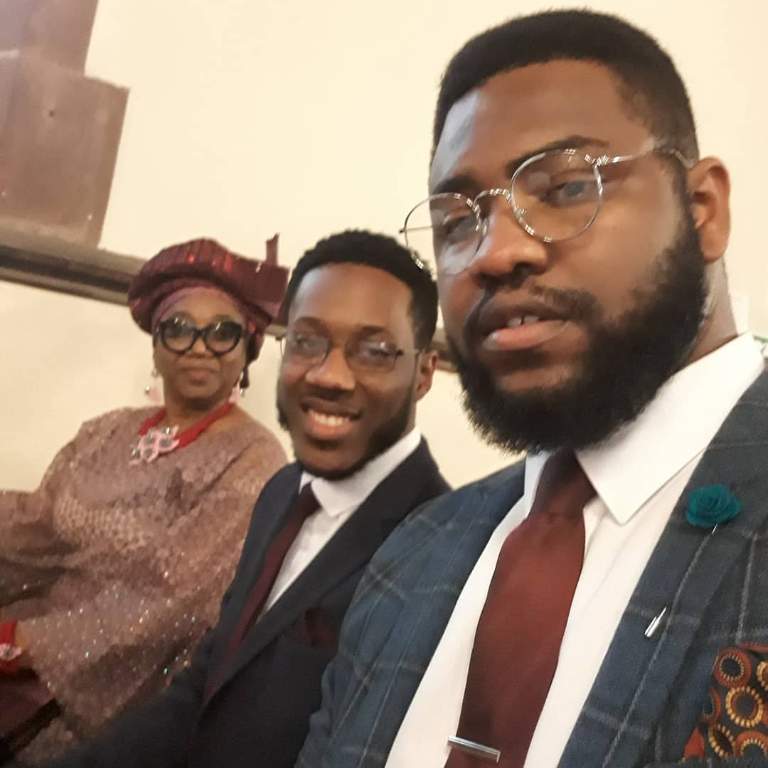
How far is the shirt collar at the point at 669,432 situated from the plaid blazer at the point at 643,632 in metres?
0.02

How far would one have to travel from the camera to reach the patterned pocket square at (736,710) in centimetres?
42

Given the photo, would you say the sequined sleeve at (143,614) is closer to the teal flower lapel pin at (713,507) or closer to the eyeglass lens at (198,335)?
the eyeglass lens at (198,335)

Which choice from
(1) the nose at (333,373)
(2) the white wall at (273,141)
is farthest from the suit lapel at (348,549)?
(2) the white wall at (273,141)

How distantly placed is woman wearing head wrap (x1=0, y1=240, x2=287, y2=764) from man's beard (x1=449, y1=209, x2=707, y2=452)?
0.69 metres

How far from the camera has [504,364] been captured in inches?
24.2

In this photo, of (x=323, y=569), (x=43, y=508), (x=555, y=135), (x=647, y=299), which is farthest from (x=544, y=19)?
(x=43, y=508)

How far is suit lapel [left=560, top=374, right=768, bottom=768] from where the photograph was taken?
46 cm

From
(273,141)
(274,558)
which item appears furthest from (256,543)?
(273,141)

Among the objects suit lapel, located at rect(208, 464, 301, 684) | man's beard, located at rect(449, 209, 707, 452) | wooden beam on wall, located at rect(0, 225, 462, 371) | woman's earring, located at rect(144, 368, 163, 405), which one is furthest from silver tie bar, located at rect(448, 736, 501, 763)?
woman's earring, located at rect(144, 368, 163, 405)

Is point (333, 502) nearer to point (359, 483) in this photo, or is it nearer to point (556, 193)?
point (359, 483)

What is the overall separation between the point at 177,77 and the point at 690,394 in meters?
1.53

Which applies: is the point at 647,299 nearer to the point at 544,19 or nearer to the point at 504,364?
the point at 504,364

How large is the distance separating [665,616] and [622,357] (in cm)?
19

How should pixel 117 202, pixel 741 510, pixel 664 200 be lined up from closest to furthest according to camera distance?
pixel 741 510 → pixel 664 200 → pixel 117 202
